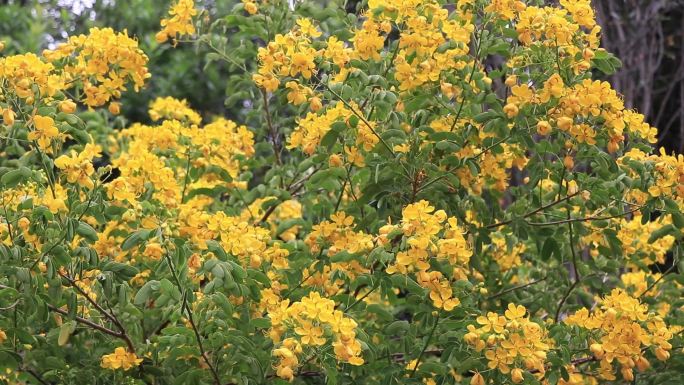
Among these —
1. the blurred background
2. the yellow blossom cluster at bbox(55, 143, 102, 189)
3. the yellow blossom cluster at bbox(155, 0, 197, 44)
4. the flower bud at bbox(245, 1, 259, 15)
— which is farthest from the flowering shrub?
the blurred background

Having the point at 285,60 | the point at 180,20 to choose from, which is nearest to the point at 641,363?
the point at 285,60

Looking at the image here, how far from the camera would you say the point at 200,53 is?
6.66 m

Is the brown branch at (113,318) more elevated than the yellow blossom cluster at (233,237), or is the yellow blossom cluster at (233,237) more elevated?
the yellow blossom cluster at (233,237)

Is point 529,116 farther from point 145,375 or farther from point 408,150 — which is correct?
point 145,375

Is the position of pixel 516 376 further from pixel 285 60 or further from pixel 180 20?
pixel 180 20

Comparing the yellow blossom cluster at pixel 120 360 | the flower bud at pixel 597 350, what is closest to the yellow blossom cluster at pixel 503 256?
the flower bud at pixel 597 350

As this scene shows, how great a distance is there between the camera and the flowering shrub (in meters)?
2.39

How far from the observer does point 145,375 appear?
9.41 feet

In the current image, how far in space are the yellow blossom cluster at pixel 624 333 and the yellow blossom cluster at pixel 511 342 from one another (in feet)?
0.86

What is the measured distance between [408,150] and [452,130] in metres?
0.16

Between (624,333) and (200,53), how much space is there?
4604 mm

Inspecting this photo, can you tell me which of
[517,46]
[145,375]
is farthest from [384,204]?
[145,375]

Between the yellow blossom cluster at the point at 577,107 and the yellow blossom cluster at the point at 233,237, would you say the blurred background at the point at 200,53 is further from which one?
the yellow blossom cluster at the point at 233,237

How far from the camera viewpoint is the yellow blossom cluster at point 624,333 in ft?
8.45
